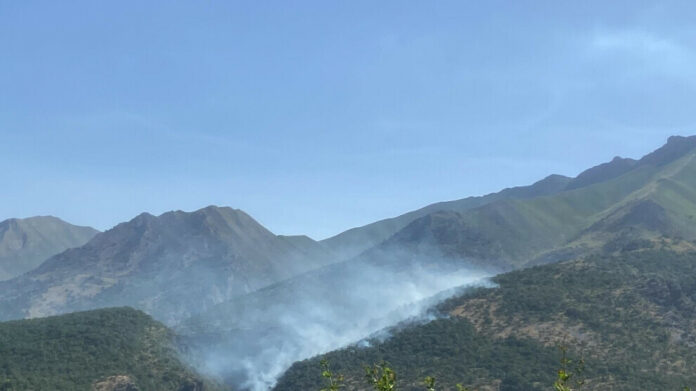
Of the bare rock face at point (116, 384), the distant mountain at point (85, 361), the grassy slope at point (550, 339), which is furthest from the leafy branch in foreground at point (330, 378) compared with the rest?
the bare rock face at point (116, 384)

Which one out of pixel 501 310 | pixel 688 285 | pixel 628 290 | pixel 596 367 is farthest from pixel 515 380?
pixel 688 285

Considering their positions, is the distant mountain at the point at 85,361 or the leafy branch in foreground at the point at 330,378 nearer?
the leafy branch in foreground at the point at 330,378

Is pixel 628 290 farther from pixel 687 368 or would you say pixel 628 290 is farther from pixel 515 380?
pixel 515 380

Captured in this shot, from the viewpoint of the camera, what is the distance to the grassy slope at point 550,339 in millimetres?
145250

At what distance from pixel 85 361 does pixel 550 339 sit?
337ft

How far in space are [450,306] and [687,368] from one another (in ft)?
214

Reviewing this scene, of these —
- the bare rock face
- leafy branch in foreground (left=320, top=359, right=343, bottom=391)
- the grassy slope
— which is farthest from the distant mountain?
leafy branch in foreground (left=320, top=359, right=343, bottom=391)

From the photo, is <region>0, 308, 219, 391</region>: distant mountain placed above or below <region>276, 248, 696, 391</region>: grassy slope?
above

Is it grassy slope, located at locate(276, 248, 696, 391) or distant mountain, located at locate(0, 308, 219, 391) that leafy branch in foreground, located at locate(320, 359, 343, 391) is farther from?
distant mountain, located at locate(0, 308, 219, 391)

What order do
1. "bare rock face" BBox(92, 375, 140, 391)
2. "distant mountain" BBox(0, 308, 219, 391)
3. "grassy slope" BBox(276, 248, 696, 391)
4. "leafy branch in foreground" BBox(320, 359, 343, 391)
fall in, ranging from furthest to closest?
"bare rock face" BBox(92, 375, 140, 391), "distant mountain" BBox(0, 308, 219, 391), "grassy slope" BBox(276, 248, 696, 391), "leafy branch in foreground" BBox(320, 359, 343, 391)

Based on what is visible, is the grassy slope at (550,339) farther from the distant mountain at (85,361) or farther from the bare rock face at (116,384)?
the bare rock face at (116,384)

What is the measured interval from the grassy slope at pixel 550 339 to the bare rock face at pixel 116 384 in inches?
1361

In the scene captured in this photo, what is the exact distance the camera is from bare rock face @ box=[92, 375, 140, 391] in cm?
16088

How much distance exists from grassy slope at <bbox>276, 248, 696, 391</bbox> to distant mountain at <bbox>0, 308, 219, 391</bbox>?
29.0 meters
